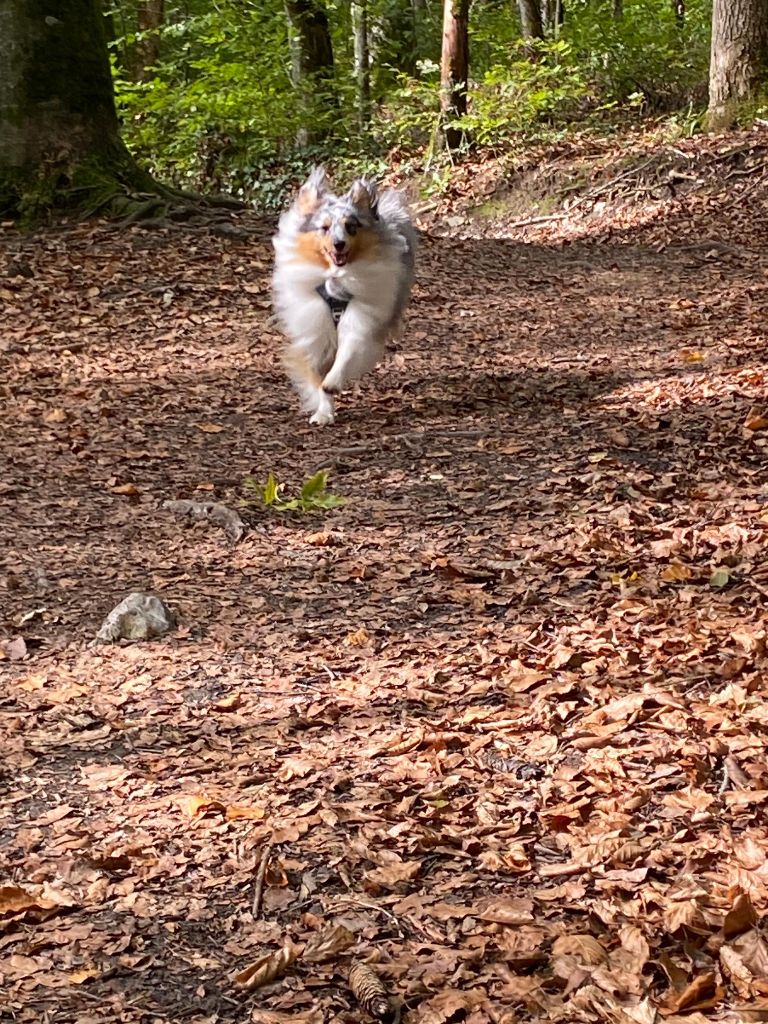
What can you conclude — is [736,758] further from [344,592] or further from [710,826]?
[344,592]

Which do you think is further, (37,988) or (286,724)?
(286,724)

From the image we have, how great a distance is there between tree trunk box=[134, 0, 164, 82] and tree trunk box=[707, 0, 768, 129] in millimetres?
12346

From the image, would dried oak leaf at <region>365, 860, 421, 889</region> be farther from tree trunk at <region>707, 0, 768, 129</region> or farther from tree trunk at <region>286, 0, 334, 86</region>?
tree trunk at <region>286, 0, 334, 86</region>

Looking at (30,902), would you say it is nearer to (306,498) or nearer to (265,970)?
(265,970)

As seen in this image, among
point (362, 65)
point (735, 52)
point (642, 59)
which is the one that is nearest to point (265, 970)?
point (735, 52)

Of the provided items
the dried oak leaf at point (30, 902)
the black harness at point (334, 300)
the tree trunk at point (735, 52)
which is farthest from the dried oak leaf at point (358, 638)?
the tree trunk at point (735, 52)

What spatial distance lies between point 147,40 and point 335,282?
59.7 feet

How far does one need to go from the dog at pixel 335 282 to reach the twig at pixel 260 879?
4.63 meters

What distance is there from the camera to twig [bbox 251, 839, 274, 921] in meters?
2.86

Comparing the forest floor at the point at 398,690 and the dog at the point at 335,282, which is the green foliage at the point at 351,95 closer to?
the forest floor at the point at 398,690

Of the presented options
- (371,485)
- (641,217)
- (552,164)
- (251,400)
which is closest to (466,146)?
(552,164)

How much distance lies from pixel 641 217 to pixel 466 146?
17.4ft

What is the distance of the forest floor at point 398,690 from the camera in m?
2.64

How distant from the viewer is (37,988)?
2566 mm
